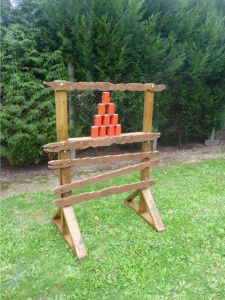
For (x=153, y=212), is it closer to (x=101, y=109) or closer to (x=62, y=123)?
(x=101, y=109)

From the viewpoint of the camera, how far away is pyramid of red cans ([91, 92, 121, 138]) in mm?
3227

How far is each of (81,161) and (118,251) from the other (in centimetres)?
100

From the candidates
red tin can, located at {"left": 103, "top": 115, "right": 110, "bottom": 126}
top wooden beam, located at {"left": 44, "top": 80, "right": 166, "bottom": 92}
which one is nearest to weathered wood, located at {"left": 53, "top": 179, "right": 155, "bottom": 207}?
red tin can, located at {"left": 103, "top": 115, "right": 110, "bottom": 126}

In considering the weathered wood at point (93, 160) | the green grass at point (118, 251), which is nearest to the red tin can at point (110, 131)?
the weathered wood at point (93, 160)

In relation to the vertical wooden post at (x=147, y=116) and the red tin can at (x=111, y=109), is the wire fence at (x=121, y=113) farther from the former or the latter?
the red tin can at (x=111, y=109)

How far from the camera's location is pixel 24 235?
3.44 m

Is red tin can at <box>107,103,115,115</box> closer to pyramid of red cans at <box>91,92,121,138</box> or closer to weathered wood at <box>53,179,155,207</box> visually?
pyramid of red cans at <box>91,92,121,138</box>

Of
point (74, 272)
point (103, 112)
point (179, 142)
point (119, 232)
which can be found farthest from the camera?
point (179, 142)

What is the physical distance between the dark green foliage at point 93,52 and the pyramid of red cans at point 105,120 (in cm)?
201

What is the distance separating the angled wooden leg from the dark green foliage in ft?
6.80

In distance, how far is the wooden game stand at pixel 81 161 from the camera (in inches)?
117

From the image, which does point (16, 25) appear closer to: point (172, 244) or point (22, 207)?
point (22, 207)

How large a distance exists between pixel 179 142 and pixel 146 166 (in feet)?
11.5

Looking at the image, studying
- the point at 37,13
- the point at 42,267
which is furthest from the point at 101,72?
the point at 42,267
